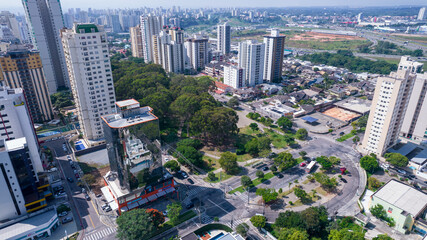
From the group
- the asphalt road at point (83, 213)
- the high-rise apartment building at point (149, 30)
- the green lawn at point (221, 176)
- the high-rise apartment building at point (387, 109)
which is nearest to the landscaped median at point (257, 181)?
the green lawn at point (221, 176)

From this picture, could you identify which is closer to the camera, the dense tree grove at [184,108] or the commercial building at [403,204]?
the commercial building at [403,204]

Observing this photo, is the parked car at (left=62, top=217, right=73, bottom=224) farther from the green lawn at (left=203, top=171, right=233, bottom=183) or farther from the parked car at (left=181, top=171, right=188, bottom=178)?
the green lawn at (left=203, top=171, right=233, bottom=183)

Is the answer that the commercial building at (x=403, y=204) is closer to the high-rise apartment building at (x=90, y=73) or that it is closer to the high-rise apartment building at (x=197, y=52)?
the high-rise apartment building at (x=90, y=73)

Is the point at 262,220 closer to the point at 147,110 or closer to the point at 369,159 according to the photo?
the point at 147,110

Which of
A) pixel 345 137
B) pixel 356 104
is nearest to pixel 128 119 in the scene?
pixel 345 137

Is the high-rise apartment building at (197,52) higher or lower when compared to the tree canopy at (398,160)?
higher

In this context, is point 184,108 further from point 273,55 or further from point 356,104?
point 356,104

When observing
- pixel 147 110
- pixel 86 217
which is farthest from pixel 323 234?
pixel 86 217
